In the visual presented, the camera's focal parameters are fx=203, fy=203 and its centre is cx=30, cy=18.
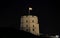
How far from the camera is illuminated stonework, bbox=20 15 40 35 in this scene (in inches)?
2548

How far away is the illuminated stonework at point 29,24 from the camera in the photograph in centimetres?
6473

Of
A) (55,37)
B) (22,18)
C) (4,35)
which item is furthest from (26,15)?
(4,35)

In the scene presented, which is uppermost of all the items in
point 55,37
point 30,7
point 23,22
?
point 30,7

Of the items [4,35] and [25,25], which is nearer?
[4,35]

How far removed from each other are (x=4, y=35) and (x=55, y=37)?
75.1 feet

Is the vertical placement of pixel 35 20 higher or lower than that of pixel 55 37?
higher

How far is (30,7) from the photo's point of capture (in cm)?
6875

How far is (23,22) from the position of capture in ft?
213

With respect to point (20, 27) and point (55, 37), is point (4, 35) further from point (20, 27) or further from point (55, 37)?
point (55, 37)

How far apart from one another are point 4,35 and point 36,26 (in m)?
17.5

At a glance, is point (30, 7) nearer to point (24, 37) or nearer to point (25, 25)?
point (25, 25)

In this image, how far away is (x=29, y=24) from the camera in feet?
214

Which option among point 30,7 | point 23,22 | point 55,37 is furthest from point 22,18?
point 55,37

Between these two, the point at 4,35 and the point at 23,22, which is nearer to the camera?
the point at 4,35
